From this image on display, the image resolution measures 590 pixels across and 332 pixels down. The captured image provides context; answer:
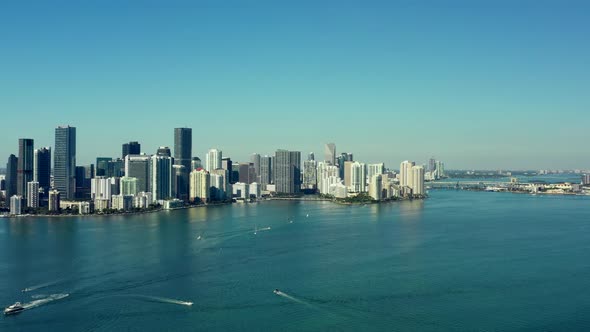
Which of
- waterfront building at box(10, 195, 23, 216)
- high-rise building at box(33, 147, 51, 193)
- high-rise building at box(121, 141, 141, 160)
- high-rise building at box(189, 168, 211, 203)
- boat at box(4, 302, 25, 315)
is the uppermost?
high-rise building at box(121, 141, 141, 160)

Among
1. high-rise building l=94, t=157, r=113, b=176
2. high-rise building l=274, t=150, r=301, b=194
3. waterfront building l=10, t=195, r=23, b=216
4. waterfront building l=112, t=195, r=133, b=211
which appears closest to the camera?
waterfront building l=10, t=195, r=23, b=216

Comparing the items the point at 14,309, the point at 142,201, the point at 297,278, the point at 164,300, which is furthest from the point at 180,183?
the point at 14,309

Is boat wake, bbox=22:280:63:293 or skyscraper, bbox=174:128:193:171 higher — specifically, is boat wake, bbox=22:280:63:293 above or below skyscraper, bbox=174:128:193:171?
below

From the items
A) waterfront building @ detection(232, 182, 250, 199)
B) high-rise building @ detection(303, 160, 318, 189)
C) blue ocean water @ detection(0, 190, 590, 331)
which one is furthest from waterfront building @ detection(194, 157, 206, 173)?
blue ocean water @ detection(0, 190, 590, 331)

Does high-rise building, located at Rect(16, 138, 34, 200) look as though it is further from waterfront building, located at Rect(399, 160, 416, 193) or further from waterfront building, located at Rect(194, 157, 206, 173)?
waterfront building, located at Rect(399, 160, 416, 193)

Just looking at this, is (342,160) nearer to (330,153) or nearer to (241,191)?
(330,153)

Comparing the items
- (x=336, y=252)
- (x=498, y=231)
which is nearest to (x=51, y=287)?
(x=336, y=252)

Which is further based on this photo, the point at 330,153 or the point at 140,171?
the point at 330,153
